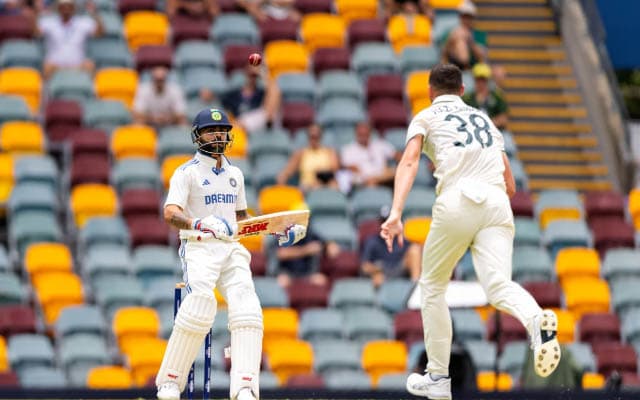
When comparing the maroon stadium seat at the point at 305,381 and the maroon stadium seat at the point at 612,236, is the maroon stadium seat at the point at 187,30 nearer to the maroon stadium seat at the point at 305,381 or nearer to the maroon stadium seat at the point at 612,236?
the maroon stadium seat at the point at 612,236

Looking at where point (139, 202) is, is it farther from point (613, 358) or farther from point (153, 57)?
point (613, 358)

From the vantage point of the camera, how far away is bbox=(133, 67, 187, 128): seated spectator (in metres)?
16.8

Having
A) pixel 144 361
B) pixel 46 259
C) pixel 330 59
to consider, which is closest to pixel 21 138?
pixel 46 259

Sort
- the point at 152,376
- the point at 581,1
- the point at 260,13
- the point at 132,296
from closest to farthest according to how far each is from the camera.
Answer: the point at 152,376 → the point at 132,296 → the point at 260,13 → the point at 581,1

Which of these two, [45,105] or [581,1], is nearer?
[45,105]

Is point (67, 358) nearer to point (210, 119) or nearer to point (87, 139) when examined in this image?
point (87, 139)

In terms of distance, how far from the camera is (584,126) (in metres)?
18.9

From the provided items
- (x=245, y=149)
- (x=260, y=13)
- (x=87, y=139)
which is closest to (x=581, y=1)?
(x=260, y=13)

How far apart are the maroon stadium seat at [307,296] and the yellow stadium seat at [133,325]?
1.28 m

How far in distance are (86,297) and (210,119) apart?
18.2ft

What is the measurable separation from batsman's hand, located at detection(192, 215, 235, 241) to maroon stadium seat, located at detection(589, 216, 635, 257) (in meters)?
7.46

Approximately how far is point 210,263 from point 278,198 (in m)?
6.09

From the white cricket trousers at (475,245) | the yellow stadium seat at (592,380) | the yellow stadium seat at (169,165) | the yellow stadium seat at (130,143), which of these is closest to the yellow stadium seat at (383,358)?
the yellow stadium seat at (592,380)

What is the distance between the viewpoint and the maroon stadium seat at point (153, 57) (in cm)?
1753
